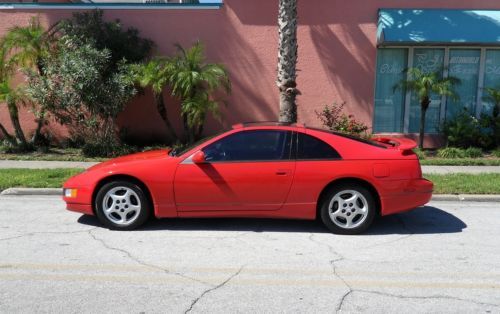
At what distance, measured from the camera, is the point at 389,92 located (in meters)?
13.3

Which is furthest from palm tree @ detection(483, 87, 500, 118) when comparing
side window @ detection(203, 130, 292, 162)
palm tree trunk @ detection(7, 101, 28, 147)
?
palm tree trunk @ detection(7, 101, 28, 147)

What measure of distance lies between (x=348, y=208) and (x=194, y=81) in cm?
658

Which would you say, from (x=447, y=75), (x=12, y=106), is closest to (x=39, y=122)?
(x=12, y=106)

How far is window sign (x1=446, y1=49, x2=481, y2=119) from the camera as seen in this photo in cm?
1299

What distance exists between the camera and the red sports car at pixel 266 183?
5957mm

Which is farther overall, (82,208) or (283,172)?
(82,208)

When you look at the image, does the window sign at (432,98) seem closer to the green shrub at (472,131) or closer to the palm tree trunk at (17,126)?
the green shrub at (472,131)

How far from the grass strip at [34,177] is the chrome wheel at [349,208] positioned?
16.3 feet

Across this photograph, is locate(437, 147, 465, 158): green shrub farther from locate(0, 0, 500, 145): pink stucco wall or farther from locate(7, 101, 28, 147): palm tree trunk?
locate(7, 101, 28, 147): palm tree trunk

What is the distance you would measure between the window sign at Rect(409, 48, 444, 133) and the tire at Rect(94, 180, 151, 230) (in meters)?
8.96

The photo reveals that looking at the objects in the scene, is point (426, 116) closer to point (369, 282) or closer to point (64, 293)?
point (369, 282)

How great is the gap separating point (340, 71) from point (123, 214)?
859 centimetres

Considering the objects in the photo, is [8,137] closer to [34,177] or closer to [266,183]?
[34,177]

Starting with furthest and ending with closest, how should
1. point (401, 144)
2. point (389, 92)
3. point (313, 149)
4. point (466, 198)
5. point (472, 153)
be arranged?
point (389, 92), point (472, 153), point (466, 198), point (401, 144), point (313, 149)
